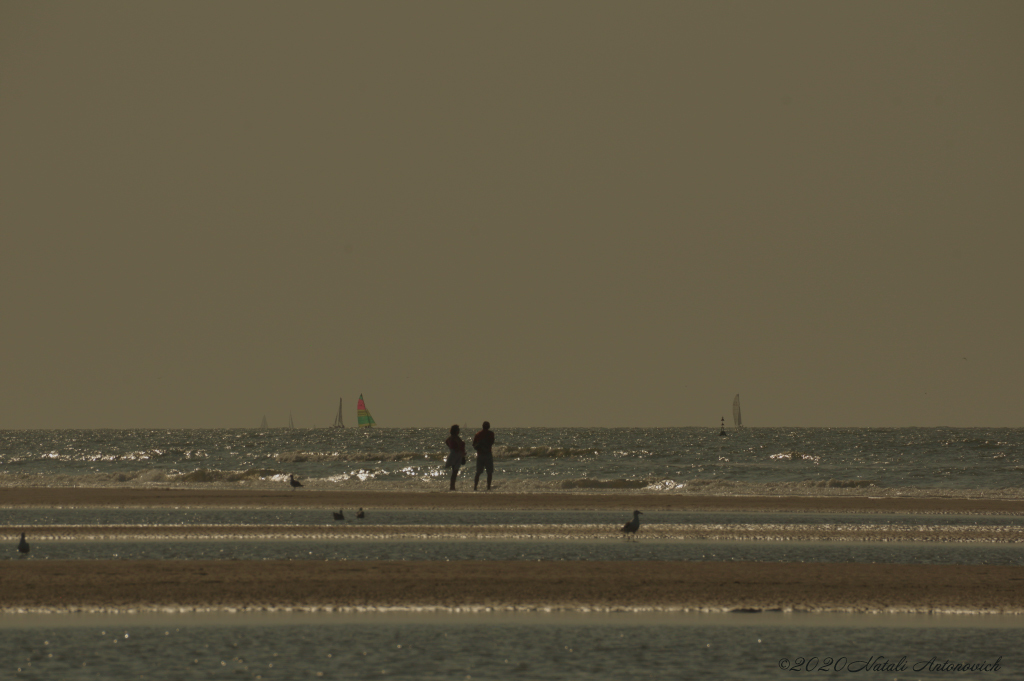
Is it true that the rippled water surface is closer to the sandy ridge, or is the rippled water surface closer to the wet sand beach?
the wet sand beach

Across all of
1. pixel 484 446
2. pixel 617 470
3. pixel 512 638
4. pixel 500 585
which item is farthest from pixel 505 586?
pixel 617 470

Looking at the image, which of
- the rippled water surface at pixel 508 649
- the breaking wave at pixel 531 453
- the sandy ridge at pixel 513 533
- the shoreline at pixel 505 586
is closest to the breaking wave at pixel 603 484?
the sandy ridge at pixel 513 533

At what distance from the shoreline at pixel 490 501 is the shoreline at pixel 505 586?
14.6m

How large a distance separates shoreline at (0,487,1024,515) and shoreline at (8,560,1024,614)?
47.8ft

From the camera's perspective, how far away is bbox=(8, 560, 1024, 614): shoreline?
13.1 m

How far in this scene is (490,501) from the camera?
32781mm

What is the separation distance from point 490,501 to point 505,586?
18.5m

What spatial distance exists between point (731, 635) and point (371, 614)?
12.9 feet

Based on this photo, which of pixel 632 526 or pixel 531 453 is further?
pixel 531 453

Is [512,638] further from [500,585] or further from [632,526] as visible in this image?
[632,526]

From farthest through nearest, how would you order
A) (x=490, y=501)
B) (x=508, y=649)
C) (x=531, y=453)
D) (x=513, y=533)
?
(x=531, y=453) < (x=490, y=501) < (x=513, y=533) < (x=508, y=649)

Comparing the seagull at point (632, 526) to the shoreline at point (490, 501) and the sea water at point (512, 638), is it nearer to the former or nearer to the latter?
the sea water at point (512, 638)

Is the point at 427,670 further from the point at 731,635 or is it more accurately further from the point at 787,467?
the point at 787,467

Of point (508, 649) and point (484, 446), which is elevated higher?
point (484, 446)
